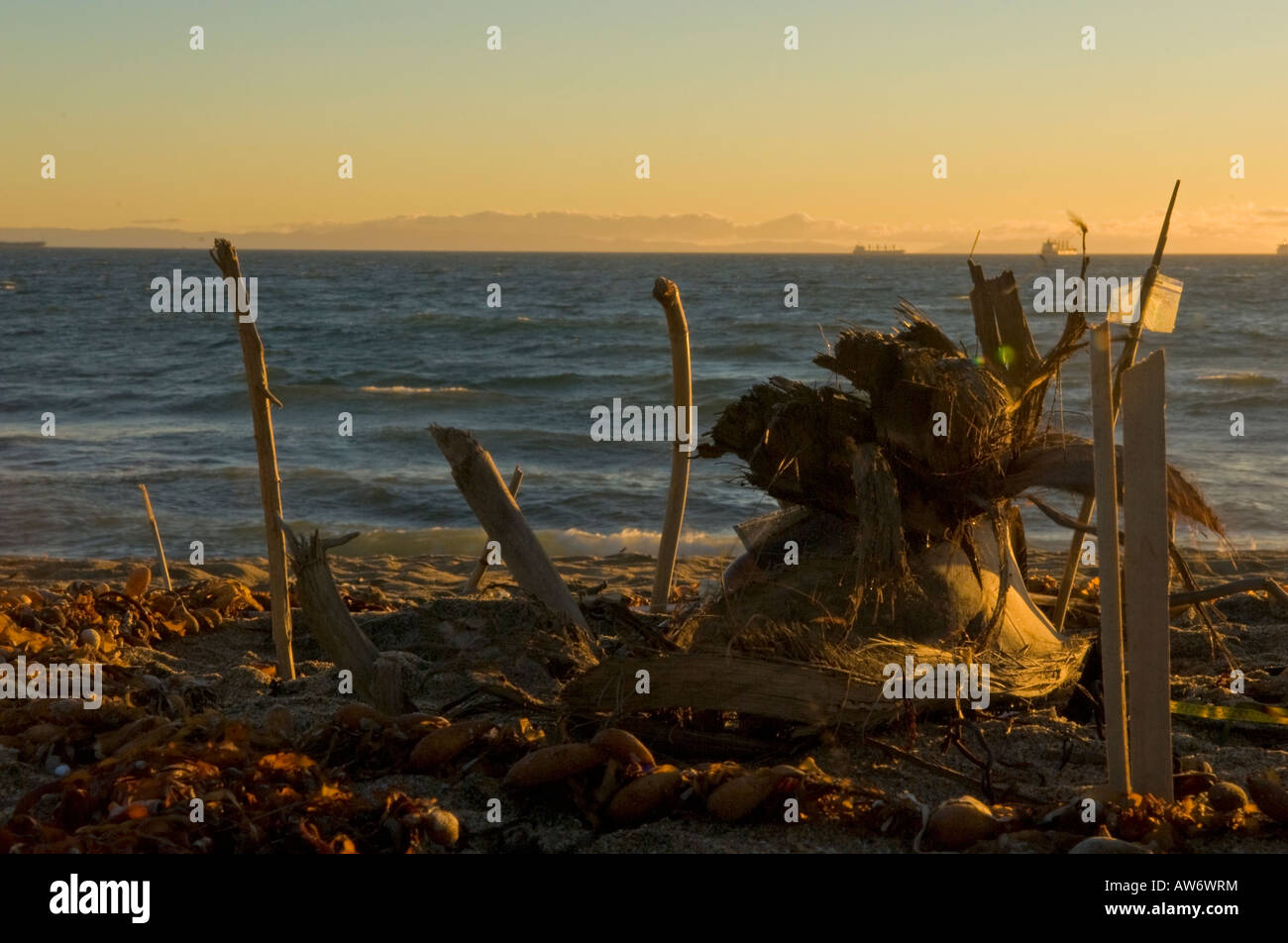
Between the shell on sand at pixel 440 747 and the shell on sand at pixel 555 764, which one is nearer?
the shell on sand at pixel 555 764

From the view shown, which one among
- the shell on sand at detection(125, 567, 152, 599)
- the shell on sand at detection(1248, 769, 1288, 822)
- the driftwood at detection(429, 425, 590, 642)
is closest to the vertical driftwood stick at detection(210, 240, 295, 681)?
the driftwood at detection(429, 425, 590, 642)

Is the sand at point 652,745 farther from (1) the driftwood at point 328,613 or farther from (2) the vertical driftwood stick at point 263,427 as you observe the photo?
(2) the vertical driftwood stick at point 263,427

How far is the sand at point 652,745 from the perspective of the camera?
330cm

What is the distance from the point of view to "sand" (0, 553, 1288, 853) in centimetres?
330

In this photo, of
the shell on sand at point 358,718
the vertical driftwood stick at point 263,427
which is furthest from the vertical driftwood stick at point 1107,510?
the vertical driftwood stick at point 263,427

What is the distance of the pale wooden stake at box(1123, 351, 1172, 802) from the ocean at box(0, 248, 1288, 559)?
1.25 m

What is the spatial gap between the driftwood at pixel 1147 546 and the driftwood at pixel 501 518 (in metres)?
2.41

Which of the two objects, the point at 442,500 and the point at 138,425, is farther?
the point at 138,425

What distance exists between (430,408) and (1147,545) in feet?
72.3

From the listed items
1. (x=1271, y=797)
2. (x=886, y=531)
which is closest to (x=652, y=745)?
(x=886, y=531)
